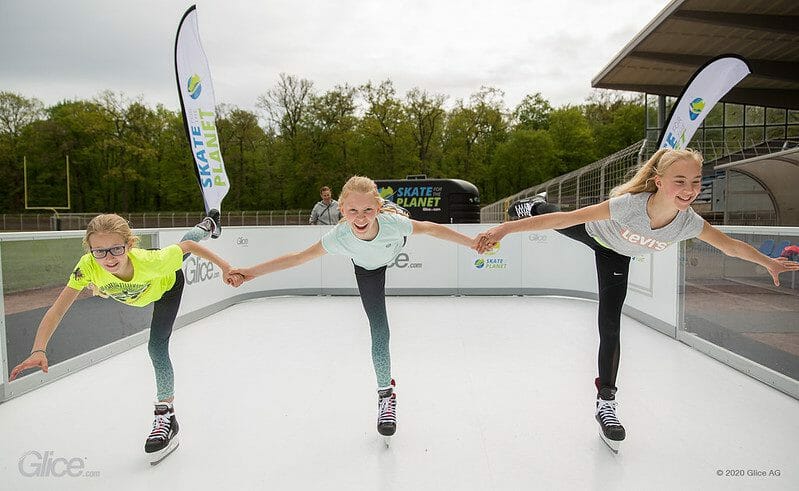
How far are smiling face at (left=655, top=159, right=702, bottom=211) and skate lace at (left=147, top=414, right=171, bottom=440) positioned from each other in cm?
330

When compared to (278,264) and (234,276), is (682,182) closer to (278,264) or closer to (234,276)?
(278,264)

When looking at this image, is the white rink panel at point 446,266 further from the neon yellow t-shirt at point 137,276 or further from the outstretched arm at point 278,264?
A: the outstretched arm at point 278,264

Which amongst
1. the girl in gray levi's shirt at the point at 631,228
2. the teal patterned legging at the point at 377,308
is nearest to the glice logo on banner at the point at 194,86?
the teal patterned legging at the point at 377,308

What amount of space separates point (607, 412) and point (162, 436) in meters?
2.79

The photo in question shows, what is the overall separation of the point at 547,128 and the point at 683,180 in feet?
179

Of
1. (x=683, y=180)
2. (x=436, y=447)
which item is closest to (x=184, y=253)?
(x=436, y=447)

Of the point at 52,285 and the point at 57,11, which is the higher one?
the point at 57,11

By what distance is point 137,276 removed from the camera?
9.27ft

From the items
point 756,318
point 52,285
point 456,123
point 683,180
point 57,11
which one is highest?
point 456,123

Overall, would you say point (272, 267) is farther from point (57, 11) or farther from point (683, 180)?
point (57, 11)

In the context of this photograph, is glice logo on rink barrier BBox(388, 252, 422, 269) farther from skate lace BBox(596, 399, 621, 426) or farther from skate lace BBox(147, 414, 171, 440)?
skate lace BBox(147, 414, 171, 440)

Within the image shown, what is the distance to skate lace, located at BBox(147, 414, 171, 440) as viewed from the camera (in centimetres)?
285

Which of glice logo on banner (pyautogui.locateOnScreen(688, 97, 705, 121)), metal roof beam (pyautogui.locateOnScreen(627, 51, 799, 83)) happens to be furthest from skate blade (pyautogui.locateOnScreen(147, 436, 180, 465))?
metal roof beam (pyautogui.locateOnScreen(627, 51, 799, 83))

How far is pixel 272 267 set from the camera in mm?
2873
